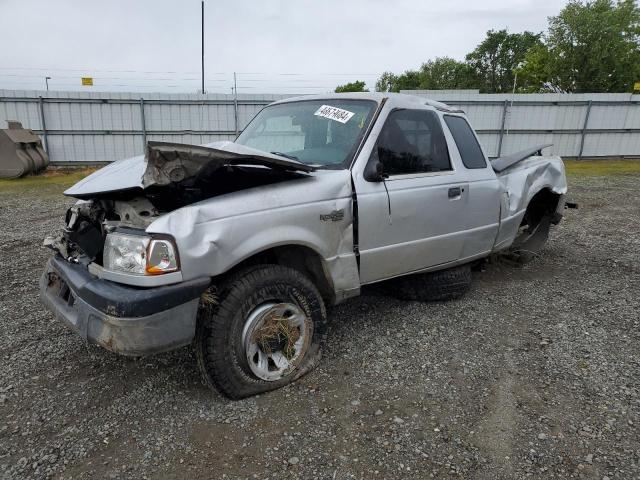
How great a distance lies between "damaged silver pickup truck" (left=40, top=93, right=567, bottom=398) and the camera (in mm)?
2424

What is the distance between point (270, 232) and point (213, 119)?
44.9 ft

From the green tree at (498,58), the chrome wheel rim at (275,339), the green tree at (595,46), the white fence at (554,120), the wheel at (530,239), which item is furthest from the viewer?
the green tree at (498,58)

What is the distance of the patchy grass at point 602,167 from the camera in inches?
580

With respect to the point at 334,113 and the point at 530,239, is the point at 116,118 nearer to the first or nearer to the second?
the point at 334,113

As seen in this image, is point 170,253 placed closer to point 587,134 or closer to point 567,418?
point 567,418

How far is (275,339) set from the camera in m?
2.87

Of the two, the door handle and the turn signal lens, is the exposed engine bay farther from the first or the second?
the door handle

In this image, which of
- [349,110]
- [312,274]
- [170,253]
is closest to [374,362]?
[312,274]

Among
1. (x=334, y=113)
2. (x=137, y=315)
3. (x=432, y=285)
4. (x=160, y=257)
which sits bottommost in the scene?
(x=432, y=285)

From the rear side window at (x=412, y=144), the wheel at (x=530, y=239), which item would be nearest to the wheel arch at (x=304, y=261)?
the rear side window at (x=412, y=144)

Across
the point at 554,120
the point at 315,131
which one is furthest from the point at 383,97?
the point at 554,120

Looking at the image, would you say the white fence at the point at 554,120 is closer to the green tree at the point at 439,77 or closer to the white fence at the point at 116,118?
the white fence at the point at 116,118

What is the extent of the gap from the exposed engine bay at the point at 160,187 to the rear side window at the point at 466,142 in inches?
73.5

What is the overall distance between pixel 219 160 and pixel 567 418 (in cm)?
249
